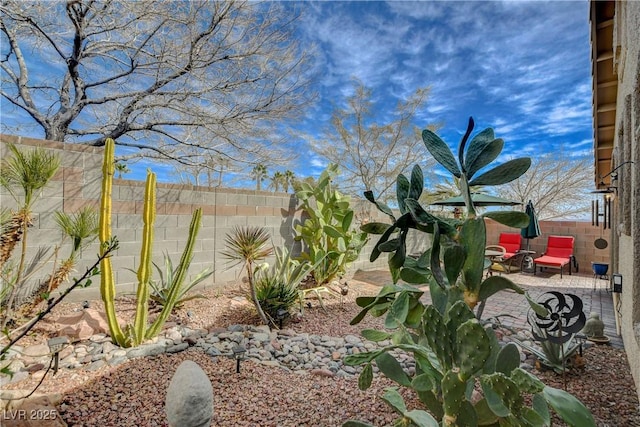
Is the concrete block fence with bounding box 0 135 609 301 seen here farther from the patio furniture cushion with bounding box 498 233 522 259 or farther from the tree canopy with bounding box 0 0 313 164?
the patio furniture cushion with bounding box 498 233 522 259

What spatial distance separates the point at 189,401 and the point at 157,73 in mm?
6190

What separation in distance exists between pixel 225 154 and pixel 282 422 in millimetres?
5963

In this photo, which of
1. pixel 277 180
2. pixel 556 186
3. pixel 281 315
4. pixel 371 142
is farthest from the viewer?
pixel 277 180

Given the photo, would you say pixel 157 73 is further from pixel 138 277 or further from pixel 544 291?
pixel 544 291

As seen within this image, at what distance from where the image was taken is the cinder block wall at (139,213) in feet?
10.7

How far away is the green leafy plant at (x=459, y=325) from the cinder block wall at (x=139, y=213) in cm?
355

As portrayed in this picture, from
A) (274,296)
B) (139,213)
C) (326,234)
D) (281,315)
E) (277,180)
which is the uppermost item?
(277,180)

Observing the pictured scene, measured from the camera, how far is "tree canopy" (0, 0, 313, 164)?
514 cm

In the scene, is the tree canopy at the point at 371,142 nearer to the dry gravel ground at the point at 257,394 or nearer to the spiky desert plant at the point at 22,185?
the dry gravel ground at the point at 257,394

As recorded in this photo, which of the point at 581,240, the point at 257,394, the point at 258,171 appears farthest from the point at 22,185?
the point at 581,240

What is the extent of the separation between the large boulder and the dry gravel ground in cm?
30

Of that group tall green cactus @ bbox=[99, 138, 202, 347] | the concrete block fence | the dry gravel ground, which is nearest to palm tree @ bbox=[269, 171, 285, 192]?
the concrete block fence

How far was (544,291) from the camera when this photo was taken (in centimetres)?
542

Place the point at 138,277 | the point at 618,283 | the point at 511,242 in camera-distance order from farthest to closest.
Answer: the point at 511,242, the point at 618,283, the point at 138,277
